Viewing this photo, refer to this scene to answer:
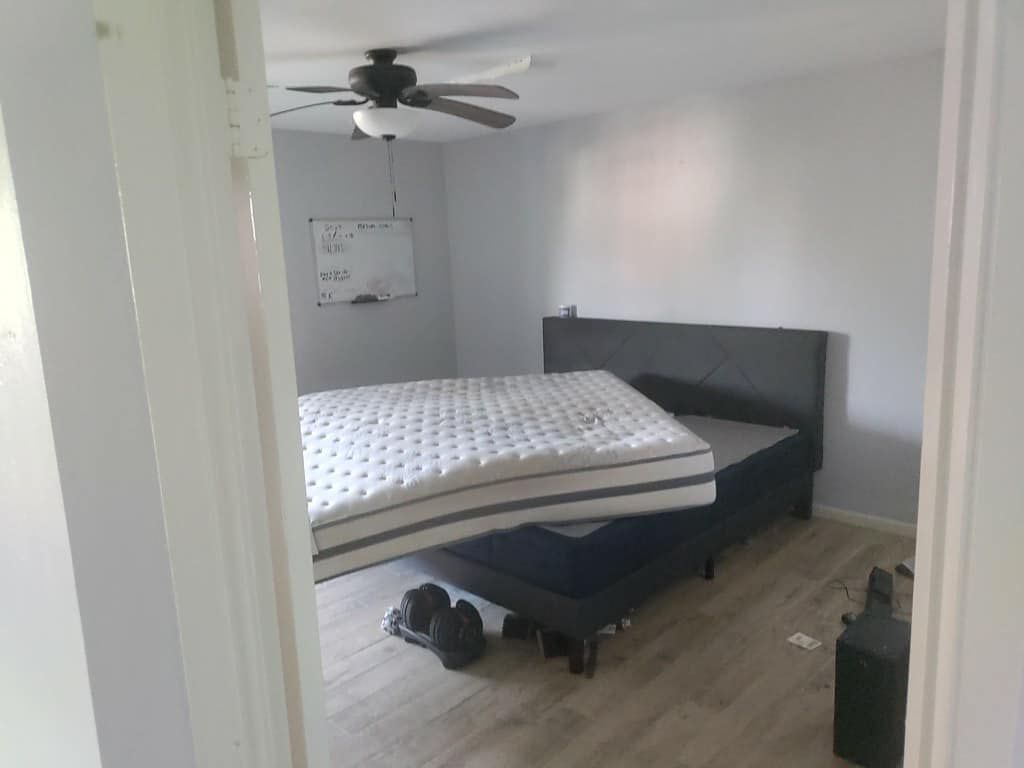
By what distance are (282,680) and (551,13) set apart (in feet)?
7.94

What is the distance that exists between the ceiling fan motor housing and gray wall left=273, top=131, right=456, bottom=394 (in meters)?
2.04

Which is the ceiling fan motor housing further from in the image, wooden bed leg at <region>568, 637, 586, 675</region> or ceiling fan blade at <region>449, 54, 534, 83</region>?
wooden bed leg at <region>568, 637, 586, 675</region>

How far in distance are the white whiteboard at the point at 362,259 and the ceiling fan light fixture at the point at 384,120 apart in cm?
218

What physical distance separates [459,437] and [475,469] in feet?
1.24

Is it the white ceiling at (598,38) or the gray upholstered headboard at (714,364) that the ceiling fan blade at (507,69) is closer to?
the white ceiling at (598,38)

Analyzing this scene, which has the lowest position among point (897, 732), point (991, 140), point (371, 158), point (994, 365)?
point (897, 732)

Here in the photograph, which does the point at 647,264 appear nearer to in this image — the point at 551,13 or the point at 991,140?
the point at 551,13

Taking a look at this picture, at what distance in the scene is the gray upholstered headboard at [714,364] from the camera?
3.99 meters

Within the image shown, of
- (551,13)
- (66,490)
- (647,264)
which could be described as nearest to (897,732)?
(66,490)

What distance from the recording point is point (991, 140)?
658 mm

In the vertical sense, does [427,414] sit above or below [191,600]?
below

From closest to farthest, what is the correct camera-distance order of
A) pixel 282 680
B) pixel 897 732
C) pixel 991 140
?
pixel 991 140 → pixel 282 680 → pixel 897 732

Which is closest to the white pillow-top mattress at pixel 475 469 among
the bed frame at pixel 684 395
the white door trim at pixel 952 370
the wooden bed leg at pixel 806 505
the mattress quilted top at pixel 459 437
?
the mattress quilted top at pixel 459 437

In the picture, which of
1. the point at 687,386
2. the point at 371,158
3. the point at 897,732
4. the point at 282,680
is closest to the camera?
the point at 282,680
